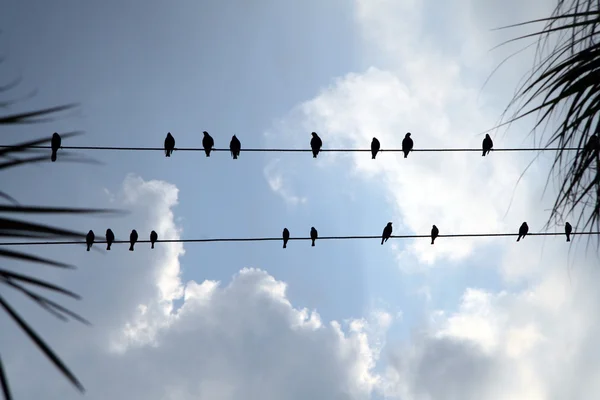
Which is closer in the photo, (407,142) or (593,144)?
(593,144)

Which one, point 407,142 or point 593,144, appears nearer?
point 593,144

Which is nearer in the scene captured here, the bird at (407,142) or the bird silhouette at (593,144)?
the bird silhouette at (593,144)

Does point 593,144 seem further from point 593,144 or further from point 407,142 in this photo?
point 407,142

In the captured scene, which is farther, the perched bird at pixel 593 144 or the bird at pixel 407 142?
the bird at pixel 407 142

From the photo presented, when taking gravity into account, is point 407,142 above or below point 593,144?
above

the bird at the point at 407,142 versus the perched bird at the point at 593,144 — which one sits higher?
the bird at the point at 407,142

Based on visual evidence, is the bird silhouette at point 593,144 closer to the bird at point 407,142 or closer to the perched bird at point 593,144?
the perched bird at point 593,144

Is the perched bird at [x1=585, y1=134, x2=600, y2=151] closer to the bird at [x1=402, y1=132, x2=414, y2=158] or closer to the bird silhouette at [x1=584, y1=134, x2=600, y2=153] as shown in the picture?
the bird silhouette at [x1=584, y1=134, x2=600, y2=153]

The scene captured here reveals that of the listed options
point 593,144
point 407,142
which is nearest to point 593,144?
point 593,144

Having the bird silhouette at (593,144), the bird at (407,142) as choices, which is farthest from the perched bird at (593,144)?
the bird at (407,142)

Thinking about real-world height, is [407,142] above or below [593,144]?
above

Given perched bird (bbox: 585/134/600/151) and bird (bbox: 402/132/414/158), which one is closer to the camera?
perched bird (bbox: 585/134/600/151)

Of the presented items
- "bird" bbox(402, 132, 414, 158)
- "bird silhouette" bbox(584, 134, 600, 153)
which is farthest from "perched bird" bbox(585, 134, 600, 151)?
"bird" bbox(402, 132, 414, 158)

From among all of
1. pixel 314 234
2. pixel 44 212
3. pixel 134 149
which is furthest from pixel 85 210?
pixel 314 234
